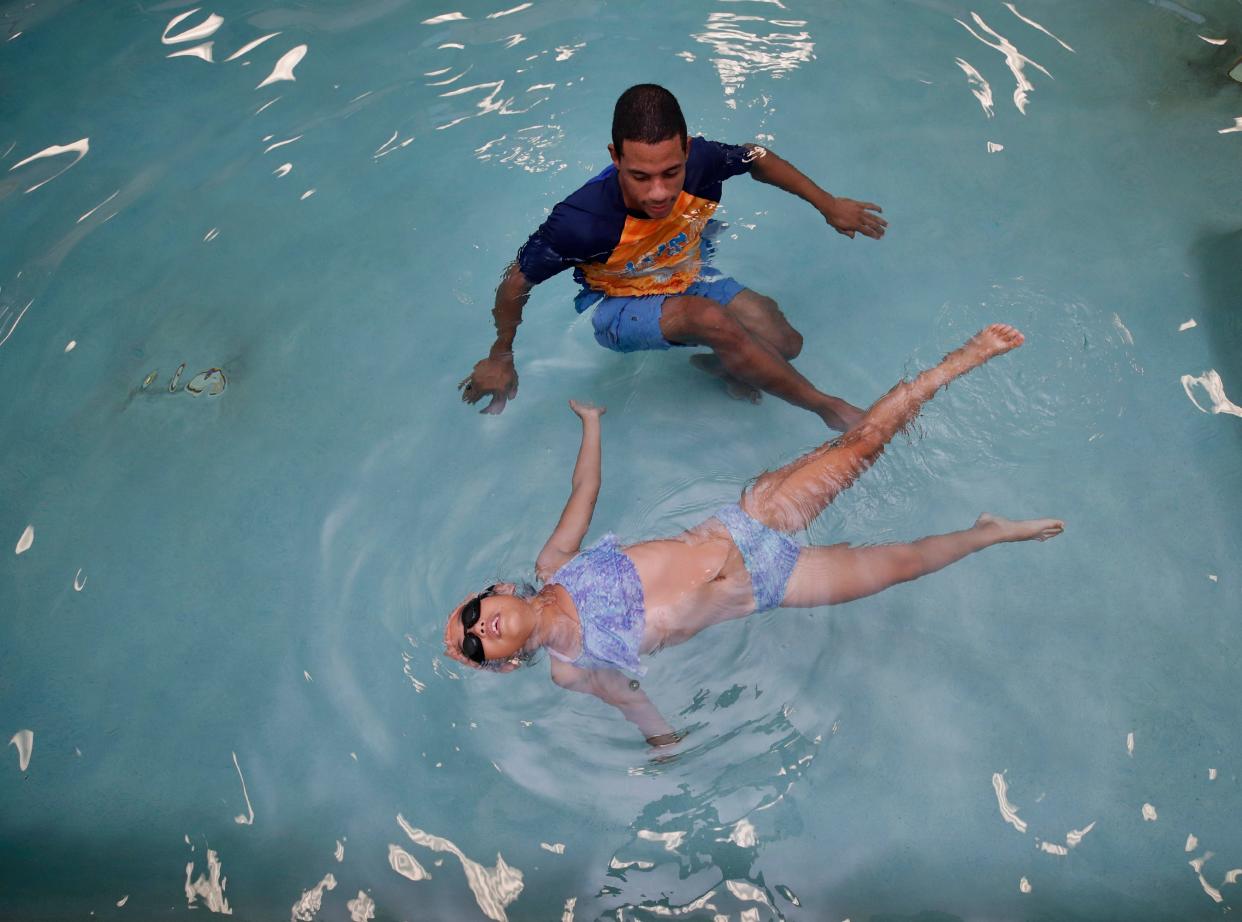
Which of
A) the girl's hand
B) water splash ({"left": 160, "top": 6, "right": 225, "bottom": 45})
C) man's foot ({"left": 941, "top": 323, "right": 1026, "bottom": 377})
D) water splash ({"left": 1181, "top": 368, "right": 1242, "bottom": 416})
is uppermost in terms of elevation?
water splash ({"left": 160, "top": 6, "right": 225, "bottom": 45})

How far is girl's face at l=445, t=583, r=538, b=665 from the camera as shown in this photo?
2607mm

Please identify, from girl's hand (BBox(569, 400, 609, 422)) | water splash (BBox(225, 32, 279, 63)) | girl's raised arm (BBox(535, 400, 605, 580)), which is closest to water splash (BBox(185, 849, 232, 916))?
girl's raised arm (BBox(535, 400, 605, 580))

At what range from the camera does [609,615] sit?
9.21ft

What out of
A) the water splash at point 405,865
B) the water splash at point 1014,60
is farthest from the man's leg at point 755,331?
the water splash at point 405,865

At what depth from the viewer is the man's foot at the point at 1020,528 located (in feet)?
9.34

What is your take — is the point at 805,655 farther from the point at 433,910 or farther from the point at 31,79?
the point at 31,79

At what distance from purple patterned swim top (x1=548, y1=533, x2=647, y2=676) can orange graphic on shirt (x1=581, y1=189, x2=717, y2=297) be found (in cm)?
106

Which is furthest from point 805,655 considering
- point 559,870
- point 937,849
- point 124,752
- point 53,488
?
point 53,488

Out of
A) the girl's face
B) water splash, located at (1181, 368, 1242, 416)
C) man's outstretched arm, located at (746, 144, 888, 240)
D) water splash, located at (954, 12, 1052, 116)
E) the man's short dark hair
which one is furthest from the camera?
water splash, located at (954, 12, 1052, 116)

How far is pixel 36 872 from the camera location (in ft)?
10.2

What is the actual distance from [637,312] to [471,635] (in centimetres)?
130

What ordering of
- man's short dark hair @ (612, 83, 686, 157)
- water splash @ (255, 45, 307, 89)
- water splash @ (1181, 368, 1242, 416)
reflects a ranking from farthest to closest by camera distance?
1. water splash @ (255, 45, 307, 89)
2. water splash @ (1181, 368, 1242, 416)
3. man's short dark hair @ (612, 83, 686, 157)

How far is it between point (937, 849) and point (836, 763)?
378 millimetres

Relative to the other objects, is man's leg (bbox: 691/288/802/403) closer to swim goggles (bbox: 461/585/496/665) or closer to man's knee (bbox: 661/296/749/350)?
man's knee (bbox: 661/296/749/350)
